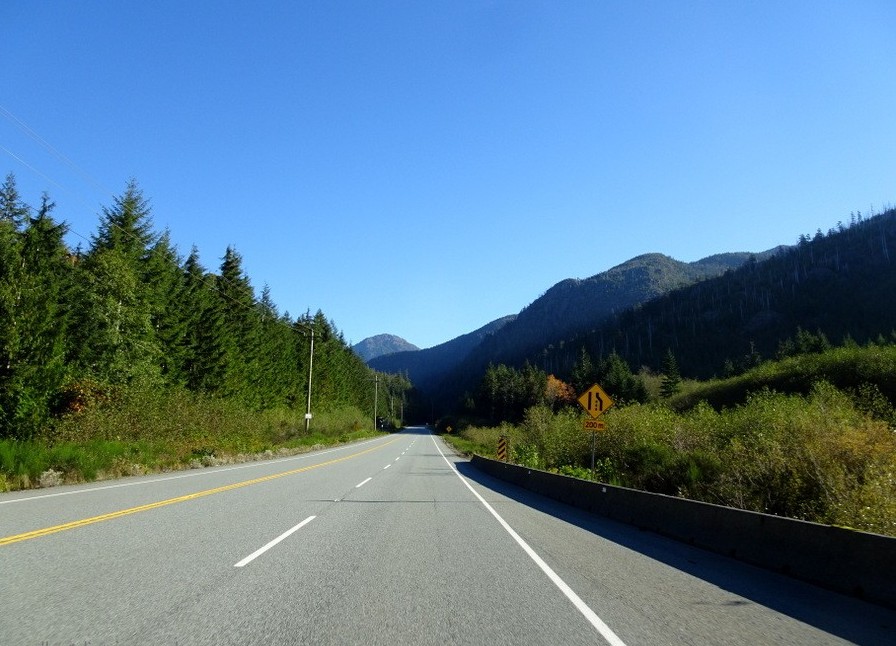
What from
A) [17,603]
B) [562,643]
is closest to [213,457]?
[17,603]

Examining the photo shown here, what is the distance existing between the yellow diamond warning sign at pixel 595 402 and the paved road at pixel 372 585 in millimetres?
6699

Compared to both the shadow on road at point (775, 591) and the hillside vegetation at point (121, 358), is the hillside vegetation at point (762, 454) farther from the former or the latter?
the hillside vegetation at point (121, 358)

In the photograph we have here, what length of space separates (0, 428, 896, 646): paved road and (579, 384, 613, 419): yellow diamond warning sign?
6.70 metres

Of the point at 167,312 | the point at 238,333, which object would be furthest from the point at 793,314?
the point at 167,312

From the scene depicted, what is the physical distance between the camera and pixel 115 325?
3200 cm

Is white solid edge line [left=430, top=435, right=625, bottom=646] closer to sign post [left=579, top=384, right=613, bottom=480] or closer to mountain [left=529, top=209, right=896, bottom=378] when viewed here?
sign post [left=579, top=384, right=613, bottom=480]

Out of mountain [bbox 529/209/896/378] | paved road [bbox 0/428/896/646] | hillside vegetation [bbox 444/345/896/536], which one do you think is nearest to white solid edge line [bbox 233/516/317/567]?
paved road [bbox 0/428/896/646]

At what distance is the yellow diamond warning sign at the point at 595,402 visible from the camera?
1836 centimetres

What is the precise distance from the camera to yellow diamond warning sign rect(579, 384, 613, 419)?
1836 centimetres

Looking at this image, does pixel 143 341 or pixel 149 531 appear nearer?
pixel 149 531

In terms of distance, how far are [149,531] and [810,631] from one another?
9.05 metres

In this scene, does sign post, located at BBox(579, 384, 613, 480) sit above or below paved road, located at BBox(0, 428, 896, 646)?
above

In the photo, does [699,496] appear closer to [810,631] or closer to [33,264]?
[810,631]

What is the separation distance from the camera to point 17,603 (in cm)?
525
